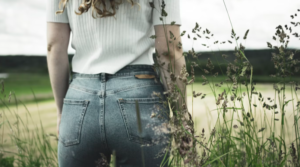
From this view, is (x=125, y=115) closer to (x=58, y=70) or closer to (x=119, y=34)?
(x=119, y=34)

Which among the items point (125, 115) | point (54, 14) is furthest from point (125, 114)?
point (54, 14)

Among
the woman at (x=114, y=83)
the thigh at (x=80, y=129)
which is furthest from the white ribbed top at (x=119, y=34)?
the thigh at (x=80, y=129)

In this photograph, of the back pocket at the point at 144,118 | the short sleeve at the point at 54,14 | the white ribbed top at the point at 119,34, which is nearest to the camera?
the back pocket at the point at 144,118

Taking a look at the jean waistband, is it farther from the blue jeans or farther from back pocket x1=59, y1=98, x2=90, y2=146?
back pocket x1=59, y1=98, x2=90, y2=146

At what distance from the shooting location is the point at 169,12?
4.29ft

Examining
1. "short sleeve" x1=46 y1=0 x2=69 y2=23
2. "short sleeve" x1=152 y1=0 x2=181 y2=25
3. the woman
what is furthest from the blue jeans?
"short sleeve" x1=46 y1=0 x2=69 y2=23

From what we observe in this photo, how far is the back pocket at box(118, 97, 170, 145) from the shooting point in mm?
1155

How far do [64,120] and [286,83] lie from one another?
1105mm

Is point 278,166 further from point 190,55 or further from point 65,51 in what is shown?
point 65,51

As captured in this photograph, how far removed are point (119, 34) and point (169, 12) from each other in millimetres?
263

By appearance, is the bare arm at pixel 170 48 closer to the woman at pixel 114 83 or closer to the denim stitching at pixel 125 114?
the woman at pixel 114 83

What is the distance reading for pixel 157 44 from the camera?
1316 mm

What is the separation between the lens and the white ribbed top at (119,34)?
1.26 m

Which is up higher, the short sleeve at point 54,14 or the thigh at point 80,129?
the short sleeve at point 54,14
